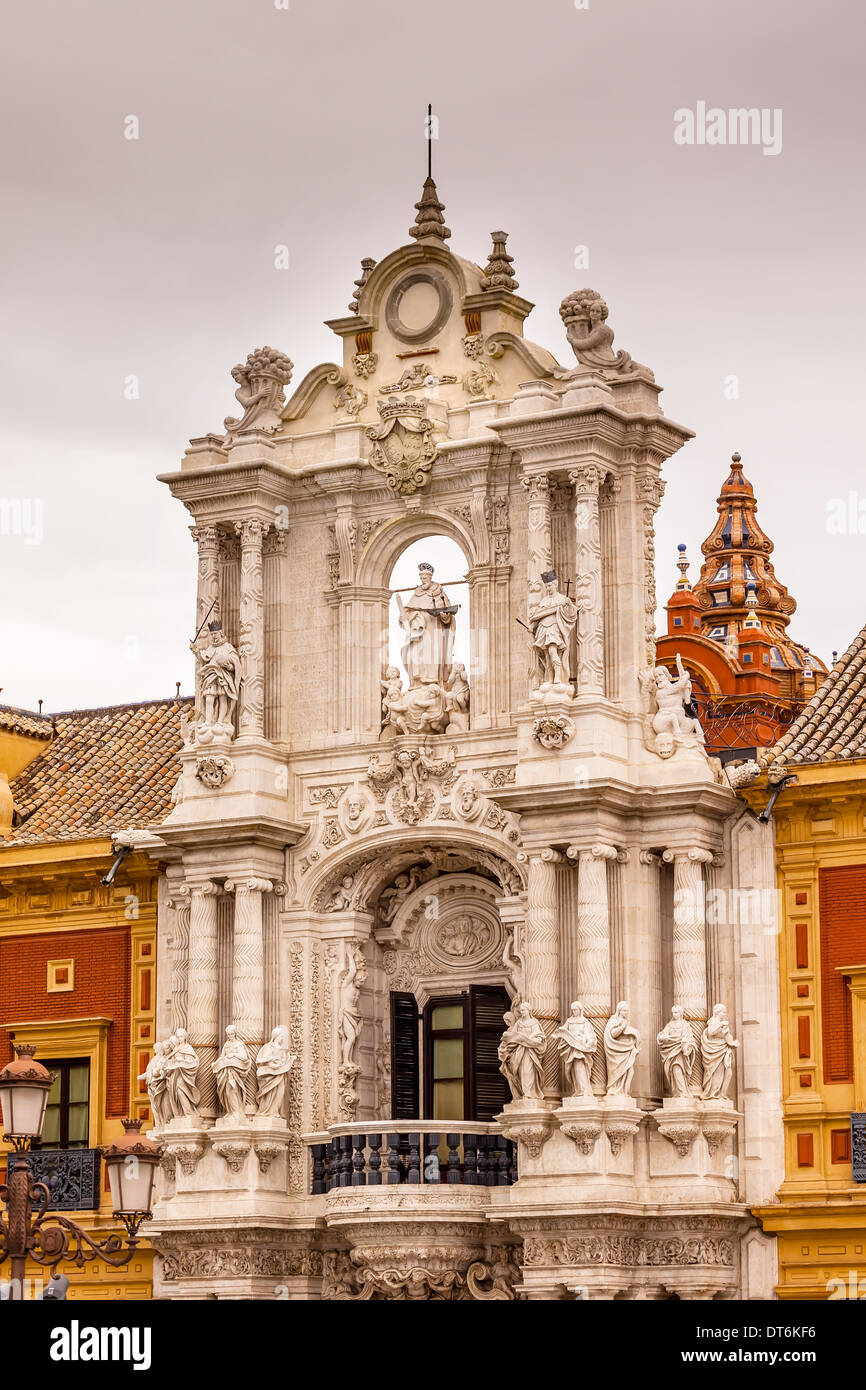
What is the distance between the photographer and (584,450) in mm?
29219

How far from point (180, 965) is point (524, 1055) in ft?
18.0

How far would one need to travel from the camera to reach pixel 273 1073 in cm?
2998

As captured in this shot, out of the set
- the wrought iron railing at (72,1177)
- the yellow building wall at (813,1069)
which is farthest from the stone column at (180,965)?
the yellow building wall at (813,1069)

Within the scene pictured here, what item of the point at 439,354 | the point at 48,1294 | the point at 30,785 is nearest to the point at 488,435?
the point at 439,354

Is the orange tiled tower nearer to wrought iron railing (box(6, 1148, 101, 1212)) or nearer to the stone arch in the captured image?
the stone arch

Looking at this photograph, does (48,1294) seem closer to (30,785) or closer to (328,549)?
(328,549)

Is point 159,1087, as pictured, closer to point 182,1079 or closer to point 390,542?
point 182,1079

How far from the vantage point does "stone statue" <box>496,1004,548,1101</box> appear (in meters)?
28.2

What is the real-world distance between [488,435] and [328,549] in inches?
104

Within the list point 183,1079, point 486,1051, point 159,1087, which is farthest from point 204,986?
point 486,1051

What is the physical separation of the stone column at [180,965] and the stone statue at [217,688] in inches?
80.2

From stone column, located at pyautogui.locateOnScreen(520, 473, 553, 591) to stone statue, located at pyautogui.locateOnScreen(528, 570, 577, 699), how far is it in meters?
0.18

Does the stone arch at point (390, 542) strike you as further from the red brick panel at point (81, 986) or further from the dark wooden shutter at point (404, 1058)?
the red brick panel at point (81, 986)
